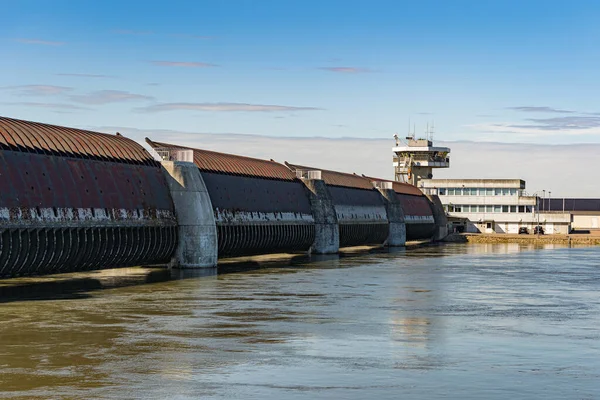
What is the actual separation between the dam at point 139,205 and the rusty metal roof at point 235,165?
6.8 inches

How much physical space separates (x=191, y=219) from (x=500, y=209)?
4736 inches

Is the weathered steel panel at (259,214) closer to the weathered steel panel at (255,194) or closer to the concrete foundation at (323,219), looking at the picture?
the weathered steel panel at (255,194)

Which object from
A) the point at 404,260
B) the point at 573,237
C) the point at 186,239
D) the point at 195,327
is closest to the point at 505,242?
the point at 573,237

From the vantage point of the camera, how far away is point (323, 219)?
11106 cm

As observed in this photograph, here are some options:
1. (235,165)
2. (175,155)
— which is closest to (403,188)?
(235,165)

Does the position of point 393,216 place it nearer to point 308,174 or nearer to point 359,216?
point 359,216

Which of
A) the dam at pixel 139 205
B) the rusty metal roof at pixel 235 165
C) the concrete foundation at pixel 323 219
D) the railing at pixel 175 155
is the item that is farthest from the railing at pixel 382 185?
the railing at pixel 175 155

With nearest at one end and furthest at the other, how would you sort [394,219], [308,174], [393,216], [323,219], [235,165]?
[235,165], [323,219], [308,174], [394,219], [393,216]

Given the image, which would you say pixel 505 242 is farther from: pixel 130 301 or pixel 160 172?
pixel 130 301

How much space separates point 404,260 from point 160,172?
33.7 metres

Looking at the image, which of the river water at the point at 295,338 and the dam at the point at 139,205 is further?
the dam at the point at 139,205

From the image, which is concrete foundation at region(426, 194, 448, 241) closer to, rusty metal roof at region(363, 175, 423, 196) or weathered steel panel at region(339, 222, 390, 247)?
rusty metal roof at region(363, 175, 423, 196)

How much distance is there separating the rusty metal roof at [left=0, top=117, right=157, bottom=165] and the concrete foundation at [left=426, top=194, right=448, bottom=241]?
346 ft

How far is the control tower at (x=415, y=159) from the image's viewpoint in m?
197
